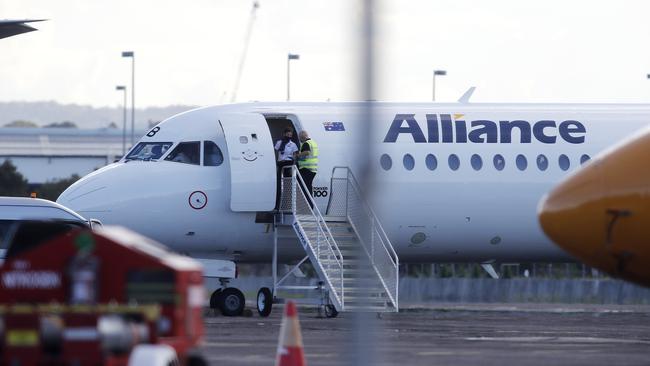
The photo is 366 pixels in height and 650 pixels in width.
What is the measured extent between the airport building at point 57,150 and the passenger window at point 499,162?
79.7 m

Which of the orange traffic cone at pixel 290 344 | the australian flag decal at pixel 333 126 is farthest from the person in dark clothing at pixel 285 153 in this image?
the orange traffic cone at pixel 290 344

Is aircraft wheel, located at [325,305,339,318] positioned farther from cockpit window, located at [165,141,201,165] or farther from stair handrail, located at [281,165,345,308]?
cockpit window, located at [165,141,201,165]

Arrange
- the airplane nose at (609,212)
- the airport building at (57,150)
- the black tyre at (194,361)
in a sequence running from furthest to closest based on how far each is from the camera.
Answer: the airport building at (57,150)
the airplane nose at (609,212)
the black tyre at (194,361)

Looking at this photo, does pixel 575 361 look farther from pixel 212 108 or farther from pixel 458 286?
pixel 458 286

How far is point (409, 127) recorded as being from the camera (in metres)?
28.8

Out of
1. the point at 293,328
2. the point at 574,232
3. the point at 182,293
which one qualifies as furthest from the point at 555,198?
the point at 182,293

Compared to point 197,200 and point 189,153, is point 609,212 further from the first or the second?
point 189,153

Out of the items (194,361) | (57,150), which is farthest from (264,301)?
(57,150)

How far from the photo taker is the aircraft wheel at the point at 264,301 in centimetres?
2725

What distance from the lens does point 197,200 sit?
2739 cm

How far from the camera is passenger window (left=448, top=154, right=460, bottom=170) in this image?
28766 millimetres

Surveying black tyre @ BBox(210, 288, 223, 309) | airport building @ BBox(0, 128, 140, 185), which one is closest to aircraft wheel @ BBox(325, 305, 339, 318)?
black tyre @ BBox(210, 288, 223, 309)

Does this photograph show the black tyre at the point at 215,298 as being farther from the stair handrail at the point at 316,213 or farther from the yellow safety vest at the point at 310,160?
the yellow safety vest at the point at 310,160

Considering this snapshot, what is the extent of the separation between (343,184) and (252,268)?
30.3m
